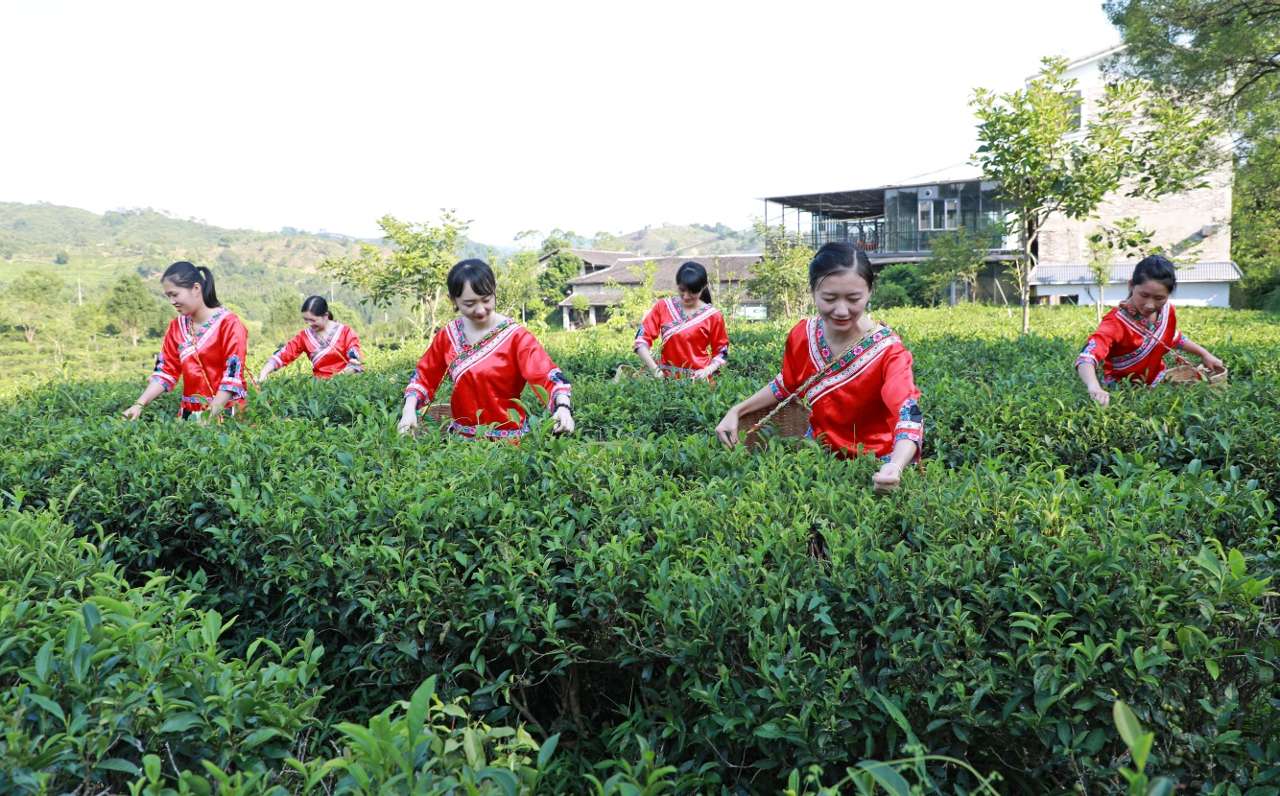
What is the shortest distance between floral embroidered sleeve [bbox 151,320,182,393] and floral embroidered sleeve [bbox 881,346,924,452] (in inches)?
163

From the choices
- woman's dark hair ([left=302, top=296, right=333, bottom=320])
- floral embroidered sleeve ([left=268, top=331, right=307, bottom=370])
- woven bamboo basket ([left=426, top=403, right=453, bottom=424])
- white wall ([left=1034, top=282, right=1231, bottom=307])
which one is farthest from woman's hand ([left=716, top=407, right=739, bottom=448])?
white wall ([left=1034, top=282, right=1231, bottom=307])

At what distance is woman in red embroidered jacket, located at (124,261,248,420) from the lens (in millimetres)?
5230

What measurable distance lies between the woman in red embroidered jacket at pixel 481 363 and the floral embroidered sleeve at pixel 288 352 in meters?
3.71

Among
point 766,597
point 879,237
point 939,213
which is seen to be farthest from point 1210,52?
point 879,237

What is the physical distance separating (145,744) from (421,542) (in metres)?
0.99

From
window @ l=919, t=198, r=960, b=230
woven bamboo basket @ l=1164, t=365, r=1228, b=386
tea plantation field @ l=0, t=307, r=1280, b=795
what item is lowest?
tea plantation field @ l=0, t=307, r=1280, b=795

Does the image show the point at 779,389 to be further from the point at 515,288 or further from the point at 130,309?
the point at 130,309

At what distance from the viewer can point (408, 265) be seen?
20.3 m

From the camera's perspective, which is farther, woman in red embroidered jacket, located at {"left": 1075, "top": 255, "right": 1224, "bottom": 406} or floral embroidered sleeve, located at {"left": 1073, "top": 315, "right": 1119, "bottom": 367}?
woman in red embroidered jacket, located at {"left": 1075, "top": 255, "right": 1224, "bottom": 406}

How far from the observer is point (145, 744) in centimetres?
168

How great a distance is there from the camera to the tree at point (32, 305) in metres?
34.6

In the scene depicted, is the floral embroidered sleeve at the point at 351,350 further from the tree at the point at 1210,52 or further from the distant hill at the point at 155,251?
the distant hill at the point at 155,251

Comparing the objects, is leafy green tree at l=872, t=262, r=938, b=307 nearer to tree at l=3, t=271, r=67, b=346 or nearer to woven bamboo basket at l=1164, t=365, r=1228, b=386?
Result: woven bamboo basket at l=1164, t=365, r=1228, b=386

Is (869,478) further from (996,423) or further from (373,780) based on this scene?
(373,780)
